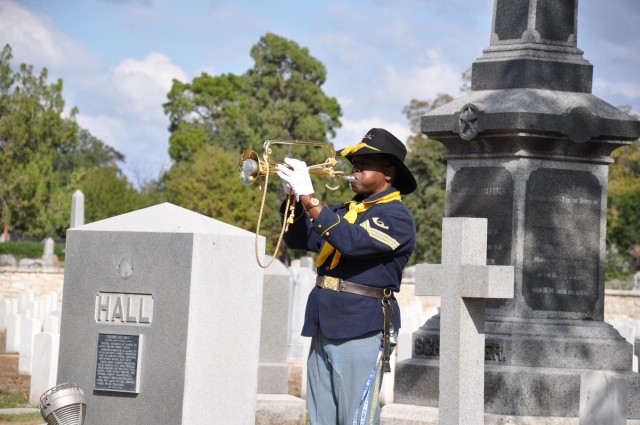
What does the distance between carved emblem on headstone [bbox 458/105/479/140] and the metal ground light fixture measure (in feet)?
13.3

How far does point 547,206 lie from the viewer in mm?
9664

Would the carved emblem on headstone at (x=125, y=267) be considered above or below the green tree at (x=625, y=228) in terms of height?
below

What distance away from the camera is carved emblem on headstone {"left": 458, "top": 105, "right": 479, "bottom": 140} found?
9.66 metres

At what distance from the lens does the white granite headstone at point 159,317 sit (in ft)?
21.8

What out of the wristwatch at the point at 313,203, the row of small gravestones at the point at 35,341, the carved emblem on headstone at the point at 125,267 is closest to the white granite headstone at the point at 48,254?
the row of small gravestones at the point at 35,341

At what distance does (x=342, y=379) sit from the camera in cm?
614

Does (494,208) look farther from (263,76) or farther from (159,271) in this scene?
(263,76)

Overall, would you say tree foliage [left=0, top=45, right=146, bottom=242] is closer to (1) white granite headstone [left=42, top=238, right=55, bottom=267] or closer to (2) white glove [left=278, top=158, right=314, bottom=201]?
(1) white granite headstone [left=42, top=238, right=55, bottom=267]

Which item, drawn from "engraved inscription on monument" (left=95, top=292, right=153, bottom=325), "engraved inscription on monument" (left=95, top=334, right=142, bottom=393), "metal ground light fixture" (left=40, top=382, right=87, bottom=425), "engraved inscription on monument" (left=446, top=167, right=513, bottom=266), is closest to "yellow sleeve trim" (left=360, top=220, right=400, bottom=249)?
"engraved inscription on monument" (left=95, top=292, right=153, bottom=325)

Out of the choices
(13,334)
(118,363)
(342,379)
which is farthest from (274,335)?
(13,334)

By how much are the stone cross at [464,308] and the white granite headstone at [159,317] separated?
3.59ft

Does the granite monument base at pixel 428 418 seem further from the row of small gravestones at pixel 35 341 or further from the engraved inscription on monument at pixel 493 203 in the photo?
the row of small gravestones at pixel 35 341

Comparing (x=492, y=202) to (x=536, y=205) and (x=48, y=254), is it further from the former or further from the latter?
(x=48, y=254)

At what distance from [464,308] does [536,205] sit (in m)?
2.63
